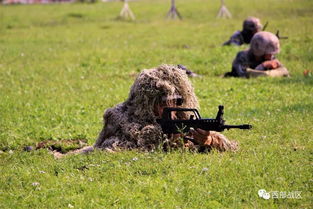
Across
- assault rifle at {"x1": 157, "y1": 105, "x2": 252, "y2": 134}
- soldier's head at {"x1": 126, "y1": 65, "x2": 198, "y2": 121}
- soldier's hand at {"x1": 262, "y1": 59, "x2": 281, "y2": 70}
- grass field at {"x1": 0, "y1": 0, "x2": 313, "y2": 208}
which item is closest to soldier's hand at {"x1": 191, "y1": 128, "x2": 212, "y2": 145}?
assault rifle at {"x1": 157, "y1": 105, "x2": 252, "y2": 134}

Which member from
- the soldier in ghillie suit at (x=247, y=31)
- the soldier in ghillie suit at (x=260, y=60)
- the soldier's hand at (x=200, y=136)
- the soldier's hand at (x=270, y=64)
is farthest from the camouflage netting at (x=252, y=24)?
the soldier's hand at (x=200, y=136)

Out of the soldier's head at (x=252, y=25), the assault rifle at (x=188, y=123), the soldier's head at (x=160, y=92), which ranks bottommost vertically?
the soldier's head at (x=252, y=25)

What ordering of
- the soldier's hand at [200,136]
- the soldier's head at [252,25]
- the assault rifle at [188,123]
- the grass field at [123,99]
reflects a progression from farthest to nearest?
1. the soldier's head at [252,25]
2. the soldier's hand at [200,136]
3. the assault rifle at [188,123]
4. the grass field at [123,99]

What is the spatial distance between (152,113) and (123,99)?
4937 mm

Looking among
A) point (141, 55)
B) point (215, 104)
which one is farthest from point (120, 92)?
point (141, 55)

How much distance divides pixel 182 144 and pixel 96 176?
1319 mm

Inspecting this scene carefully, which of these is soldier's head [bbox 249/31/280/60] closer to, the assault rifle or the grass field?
the grass field

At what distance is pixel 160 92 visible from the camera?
7.91 metres

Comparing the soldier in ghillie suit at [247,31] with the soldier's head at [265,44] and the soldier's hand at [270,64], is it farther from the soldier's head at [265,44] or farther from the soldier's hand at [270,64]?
the soldier's head at [265,44]

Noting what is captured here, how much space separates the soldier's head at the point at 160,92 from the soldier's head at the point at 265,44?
6374mm

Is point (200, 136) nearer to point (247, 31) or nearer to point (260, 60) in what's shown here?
point (260, 60)

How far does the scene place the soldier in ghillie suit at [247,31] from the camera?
17.6 m

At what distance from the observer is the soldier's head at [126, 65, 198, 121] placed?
7890mm

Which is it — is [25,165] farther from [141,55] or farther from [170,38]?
[170,38]
